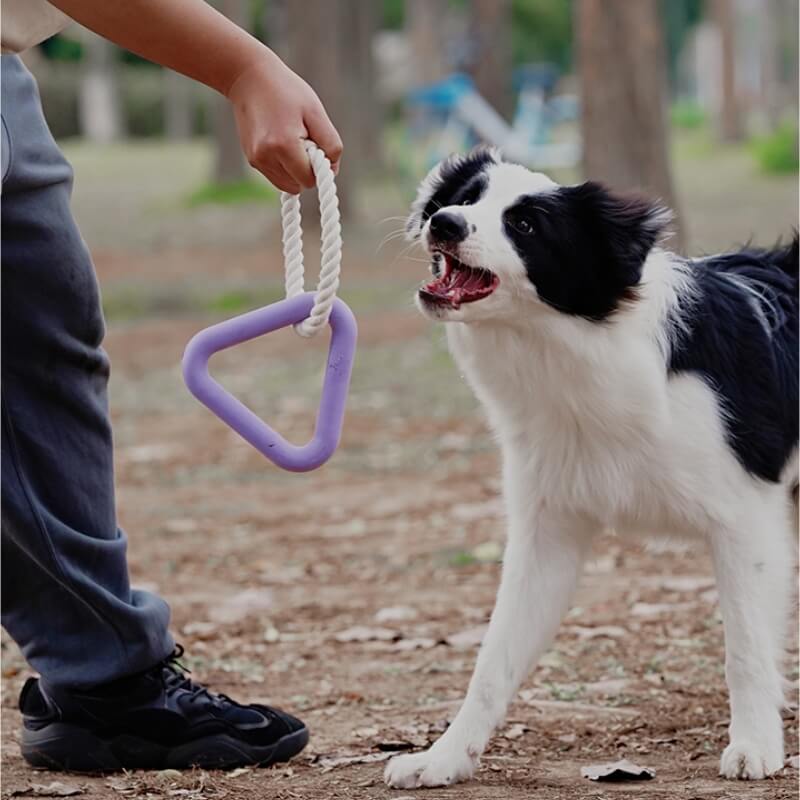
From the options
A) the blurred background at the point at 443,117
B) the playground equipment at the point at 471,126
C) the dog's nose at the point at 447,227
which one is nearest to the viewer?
the dog's nose at the point at 447,227

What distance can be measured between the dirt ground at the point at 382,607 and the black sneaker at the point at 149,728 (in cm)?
6

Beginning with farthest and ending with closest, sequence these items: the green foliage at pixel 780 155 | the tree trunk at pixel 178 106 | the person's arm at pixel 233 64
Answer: the tree trunk at pixel 178 106 → the green foliage at pixel 780 155 → the person's arm at pixel 233 64

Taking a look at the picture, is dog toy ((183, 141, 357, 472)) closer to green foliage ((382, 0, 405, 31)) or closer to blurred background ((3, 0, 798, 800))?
blurred background ((3, 0, 798, 800))

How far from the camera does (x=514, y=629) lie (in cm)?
343

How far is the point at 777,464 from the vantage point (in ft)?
11.2

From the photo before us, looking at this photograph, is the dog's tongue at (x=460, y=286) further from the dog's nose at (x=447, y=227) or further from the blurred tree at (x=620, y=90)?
the blurred tree at (x=620, y=90)

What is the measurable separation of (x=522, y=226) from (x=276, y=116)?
620 mm

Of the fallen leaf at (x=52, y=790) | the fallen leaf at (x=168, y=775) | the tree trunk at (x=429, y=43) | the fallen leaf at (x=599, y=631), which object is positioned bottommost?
the fallen leaf at (x=599, y=631)

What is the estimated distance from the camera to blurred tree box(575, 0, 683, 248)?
10.5 meters

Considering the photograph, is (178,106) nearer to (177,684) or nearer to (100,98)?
(100,98)

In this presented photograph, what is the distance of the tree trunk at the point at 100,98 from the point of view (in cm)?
4697

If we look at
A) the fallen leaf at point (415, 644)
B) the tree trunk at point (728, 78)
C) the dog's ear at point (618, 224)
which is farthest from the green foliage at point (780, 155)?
the dog's ear at point (618, 224)

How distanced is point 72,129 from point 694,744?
154 feet

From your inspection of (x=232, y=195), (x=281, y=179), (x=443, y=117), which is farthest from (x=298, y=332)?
(x=443, y=117)
